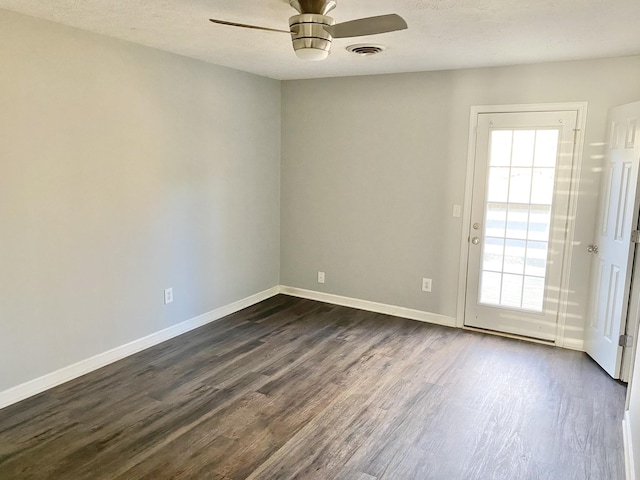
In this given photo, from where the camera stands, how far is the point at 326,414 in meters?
2.94

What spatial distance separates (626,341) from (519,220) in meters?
1.25

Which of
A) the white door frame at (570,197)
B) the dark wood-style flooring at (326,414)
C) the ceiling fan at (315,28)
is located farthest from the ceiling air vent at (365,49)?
the dark wood-style flooring at (326,414)

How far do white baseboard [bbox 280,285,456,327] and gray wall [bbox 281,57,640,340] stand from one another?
0.06 metres

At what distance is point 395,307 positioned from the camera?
15.8 feet

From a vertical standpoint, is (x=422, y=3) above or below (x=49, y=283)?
above

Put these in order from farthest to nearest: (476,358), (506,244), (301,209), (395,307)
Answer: (301,209) → (395,307) → (506,244) → (476,358)

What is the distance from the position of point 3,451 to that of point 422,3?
3.23 meters

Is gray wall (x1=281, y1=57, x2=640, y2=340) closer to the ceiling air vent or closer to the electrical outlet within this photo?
the ceiling air vent

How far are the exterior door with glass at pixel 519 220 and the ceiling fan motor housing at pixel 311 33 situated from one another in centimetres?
224

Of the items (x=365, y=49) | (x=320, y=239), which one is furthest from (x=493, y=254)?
(x=365, y=49)

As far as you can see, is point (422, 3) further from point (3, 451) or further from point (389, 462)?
point (3, 451)

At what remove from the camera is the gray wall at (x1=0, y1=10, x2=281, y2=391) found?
2.90m

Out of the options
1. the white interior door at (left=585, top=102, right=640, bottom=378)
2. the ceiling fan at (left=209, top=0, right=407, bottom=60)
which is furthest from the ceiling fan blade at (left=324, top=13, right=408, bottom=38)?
the white interior door at (left=585, top=102, right=640, bottom=378)

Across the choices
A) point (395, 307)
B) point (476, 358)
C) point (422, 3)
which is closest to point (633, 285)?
point (476, 358)
